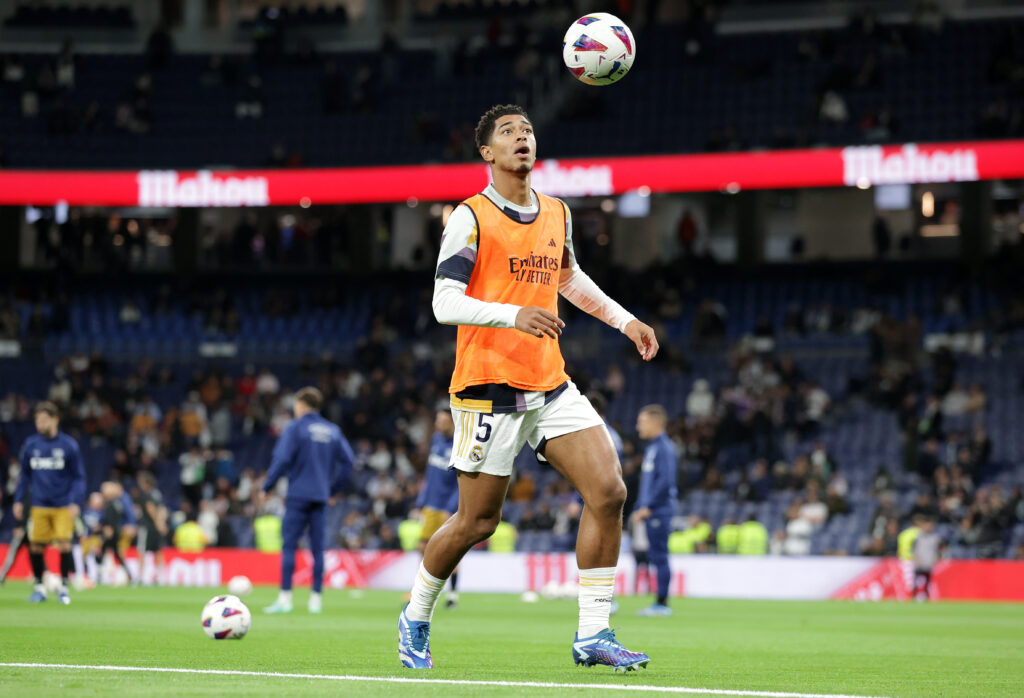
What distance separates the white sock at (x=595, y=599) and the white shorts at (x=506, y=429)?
2.11ft

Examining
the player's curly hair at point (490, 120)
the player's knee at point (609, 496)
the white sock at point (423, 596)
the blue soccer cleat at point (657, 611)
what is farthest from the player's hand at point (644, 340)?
the blue soccer cleat at point (657, 611)

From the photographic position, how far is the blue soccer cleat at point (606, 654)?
671cm

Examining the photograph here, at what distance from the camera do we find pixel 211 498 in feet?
92.1

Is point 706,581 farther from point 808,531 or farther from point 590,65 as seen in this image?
point 590,65

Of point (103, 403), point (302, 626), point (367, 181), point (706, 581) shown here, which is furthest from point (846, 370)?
point (302, 626)

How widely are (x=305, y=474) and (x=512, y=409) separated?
733 centimetres

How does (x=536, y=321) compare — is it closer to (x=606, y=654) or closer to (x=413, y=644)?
(x=606, y=654)

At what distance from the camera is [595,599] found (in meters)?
6.79

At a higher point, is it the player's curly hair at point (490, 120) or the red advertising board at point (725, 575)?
A: the player's curly hair at point (490, 120)

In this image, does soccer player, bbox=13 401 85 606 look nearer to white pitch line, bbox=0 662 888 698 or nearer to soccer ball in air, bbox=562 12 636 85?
white pitch line, bbox=0 662 888 698

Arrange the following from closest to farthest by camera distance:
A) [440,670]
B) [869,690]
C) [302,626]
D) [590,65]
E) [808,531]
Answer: [869,690] → [440,670] → [590,65] → [302,626] → [808,531]

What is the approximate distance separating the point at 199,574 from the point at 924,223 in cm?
1896

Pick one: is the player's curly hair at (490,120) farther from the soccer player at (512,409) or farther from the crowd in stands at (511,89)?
the crowd in stands at (511,89)

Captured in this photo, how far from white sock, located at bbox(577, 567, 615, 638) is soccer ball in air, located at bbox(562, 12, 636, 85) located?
2.75 m
